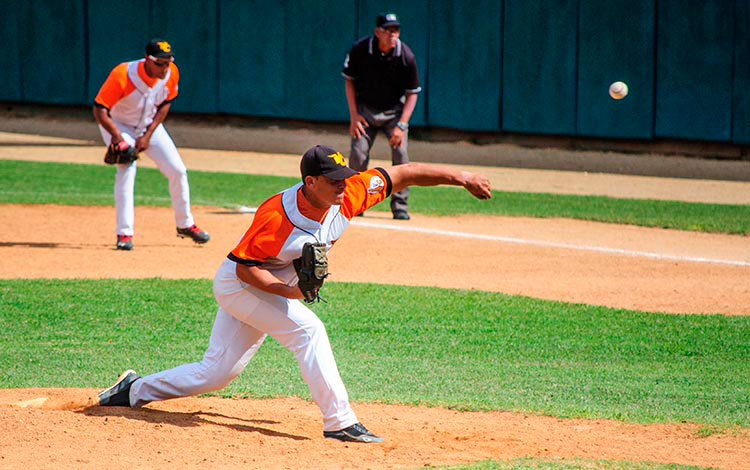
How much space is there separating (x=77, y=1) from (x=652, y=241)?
1458cm

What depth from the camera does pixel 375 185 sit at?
5398 mm

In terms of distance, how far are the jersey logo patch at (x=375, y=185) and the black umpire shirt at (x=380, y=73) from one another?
7.15 metres

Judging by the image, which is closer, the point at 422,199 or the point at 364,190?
the point at 364,190

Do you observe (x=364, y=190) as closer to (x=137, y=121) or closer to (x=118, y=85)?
(x=118, y=85)

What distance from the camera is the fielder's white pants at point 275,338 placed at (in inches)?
198

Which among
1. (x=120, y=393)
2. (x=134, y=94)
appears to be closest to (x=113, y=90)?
(x=134, y=94)

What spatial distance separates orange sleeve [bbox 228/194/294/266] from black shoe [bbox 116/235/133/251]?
584 cm

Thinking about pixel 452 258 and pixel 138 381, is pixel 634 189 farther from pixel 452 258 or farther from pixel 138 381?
pixel 138 381

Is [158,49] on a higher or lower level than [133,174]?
higher

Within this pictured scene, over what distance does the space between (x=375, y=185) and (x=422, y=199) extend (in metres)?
9.93

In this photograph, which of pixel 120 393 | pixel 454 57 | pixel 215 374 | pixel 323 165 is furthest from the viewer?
pixel 454 57

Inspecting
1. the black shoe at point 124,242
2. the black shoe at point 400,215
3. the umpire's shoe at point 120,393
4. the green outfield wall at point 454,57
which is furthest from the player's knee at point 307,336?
the green outfield wall at point 454,57

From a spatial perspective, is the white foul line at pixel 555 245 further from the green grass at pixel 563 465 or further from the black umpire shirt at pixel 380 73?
the green grass at pixel 563 465

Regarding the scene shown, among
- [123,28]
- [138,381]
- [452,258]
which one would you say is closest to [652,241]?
[452,258]
